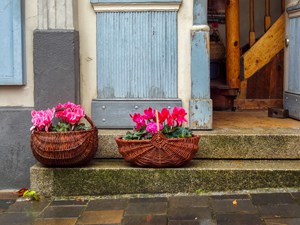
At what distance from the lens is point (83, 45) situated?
565 centimetres

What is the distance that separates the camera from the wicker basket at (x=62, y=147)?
489 cm

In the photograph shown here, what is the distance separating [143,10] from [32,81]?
4.22 feet

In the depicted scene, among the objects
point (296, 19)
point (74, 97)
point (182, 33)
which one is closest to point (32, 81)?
point (74, 97)

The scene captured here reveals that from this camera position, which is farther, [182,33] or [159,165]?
[182,33]

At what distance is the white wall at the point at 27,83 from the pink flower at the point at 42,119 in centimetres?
59

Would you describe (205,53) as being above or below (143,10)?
below

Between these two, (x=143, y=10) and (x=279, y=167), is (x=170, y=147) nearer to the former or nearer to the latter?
(x=279, y=167)

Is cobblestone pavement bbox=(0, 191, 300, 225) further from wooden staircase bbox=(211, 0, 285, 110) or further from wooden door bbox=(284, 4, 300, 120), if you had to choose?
wooden staircase bbox=(211, 0, 285, 110)

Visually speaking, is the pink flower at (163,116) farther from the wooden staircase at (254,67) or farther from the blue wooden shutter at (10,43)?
the wooden staircase at (254,67)

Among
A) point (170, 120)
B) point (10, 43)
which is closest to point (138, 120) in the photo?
point (170, 120)

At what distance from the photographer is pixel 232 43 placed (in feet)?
24.2

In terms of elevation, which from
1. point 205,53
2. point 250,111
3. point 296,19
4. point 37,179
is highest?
point 296,19

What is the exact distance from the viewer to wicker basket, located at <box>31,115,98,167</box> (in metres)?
4.89

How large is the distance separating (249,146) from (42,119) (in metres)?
1.91
